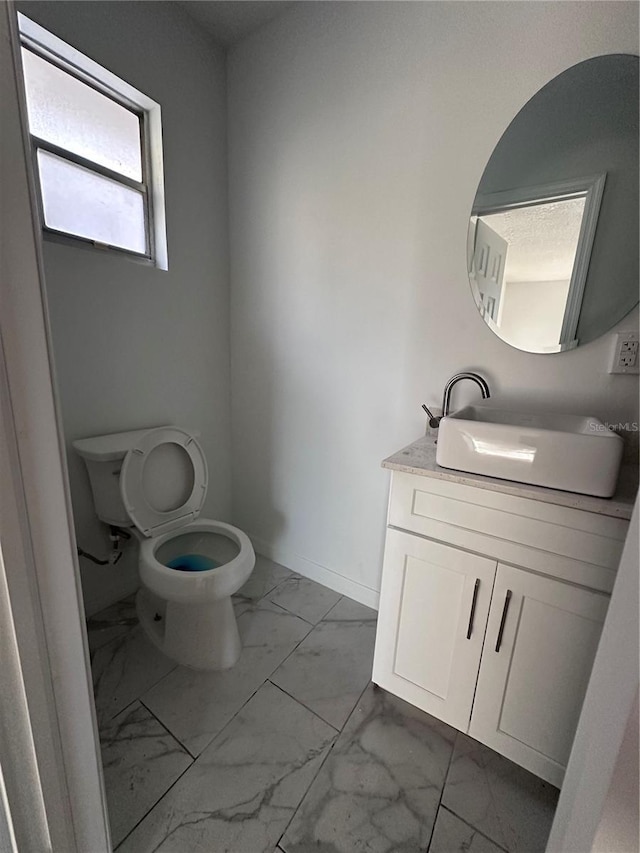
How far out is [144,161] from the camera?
4.96 ft

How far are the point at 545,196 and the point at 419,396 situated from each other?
2.48 feet

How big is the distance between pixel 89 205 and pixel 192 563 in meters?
1.47

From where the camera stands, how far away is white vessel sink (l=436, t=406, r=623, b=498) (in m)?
0.81

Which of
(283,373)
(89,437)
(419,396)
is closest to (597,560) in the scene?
(419,396)

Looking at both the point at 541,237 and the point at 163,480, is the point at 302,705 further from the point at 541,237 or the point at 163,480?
the point at 541,237

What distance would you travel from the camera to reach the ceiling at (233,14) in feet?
4.55

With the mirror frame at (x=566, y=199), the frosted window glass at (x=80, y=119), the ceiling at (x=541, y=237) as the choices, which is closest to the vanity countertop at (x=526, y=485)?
the mirror frame at (x=566, y=199)

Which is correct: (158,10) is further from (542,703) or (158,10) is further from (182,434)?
(542,703)

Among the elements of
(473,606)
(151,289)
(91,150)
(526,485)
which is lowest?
(473,606)

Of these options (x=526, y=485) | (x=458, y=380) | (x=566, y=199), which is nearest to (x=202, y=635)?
(x=526, y=485)

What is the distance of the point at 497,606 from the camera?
0.94 m

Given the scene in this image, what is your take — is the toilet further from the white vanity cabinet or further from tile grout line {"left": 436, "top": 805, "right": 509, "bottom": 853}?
tile grout line {"left": 436, "top": 805, "right": 509, "bottom": 853}

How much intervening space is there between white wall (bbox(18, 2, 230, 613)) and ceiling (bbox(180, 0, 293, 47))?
0.05m

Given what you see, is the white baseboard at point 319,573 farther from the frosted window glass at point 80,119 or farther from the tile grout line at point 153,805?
the frosted window glass at point 80,119
